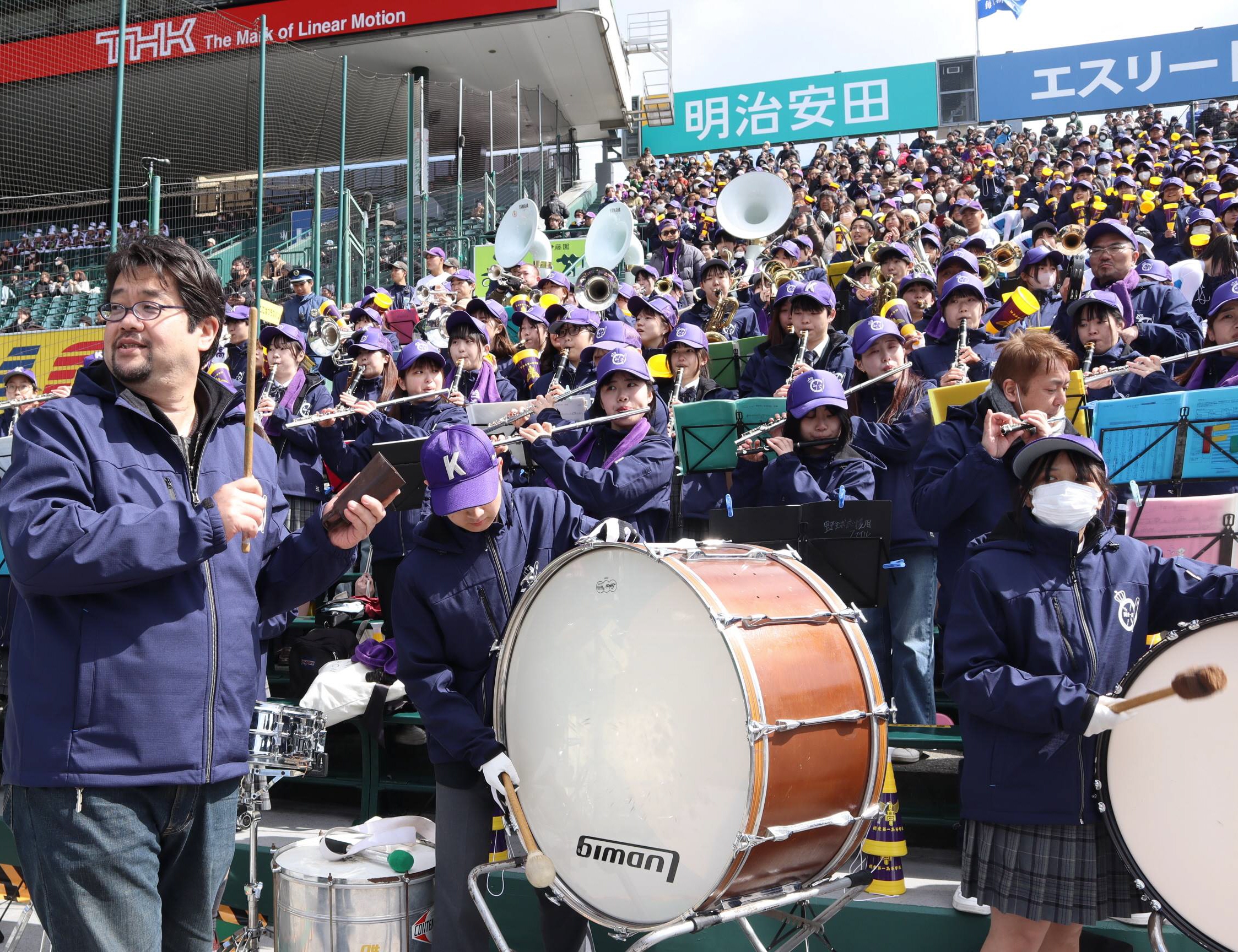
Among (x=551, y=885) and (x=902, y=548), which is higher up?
(x=902, y=548)

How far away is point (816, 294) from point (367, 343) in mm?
3442

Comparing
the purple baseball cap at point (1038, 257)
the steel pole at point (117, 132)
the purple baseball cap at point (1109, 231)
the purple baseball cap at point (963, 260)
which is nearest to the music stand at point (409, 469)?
the purple baseball cap at point (963, 260)

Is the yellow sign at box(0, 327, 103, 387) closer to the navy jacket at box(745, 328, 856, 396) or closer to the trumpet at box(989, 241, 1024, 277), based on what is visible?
the navy jacket at box(745, 328, 856, 396)

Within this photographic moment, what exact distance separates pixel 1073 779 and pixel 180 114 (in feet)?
68.9

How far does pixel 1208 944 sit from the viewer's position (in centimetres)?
276

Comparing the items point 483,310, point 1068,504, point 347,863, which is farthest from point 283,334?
point 1068,504

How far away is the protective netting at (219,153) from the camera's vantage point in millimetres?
16266

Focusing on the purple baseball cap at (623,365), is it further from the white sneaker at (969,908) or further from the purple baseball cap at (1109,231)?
the purple baseball cap at (1109,231)

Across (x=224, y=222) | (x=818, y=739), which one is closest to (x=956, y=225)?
(x=224, y=222)

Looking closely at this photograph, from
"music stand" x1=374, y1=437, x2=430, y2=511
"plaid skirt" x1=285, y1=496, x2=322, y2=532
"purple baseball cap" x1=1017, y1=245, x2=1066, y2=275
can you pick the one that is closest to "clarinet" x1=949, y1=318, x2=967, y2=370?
"purple baseball cap" x1=1017, y1=245, x2=1066, y2=275

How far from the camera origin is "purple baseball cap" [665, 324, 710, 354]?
733 cm

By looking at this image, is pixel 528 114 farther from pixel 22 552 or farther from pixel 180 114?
pixel 22 552

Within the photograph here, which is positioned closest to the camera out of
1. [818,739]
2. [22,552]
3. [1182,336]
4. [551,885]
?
[22,552]

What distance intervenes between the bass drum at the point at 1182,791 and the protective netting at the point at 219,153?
515 inches
